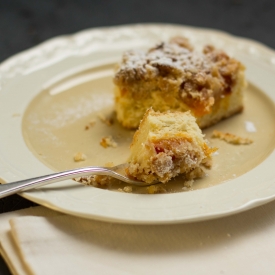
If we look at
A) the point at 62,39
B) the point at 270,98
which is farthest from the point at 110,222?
the point at 62,39

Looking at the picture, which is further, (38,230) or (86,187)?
(86,187)

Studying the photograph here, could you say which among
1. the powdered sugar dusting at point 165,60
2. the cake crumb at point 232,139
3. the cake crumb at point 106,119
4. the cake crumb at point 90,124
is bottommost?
the cake crumb at point 232,139

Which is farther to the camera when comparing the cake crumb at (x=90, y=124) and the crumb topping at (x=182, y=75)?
the cake crumb at (x=90, y=124)

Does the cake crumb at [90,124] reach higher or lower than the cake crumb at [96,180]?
lower

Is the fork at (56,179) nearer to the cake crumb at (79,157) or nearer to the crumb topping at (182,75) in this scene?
the cake crumb at (79,157)

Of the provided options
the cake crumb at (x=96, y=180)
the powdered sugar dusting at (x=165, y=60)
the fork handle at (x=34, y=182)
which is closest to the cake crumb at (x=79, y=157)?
the cake crumb at (x=96, y=180)

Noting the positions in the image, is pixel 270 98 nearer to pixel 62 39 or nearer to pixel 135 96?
pixel 135 96

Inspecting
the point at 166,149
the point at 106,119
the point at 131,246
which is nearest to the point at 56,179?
the point at 131,246
